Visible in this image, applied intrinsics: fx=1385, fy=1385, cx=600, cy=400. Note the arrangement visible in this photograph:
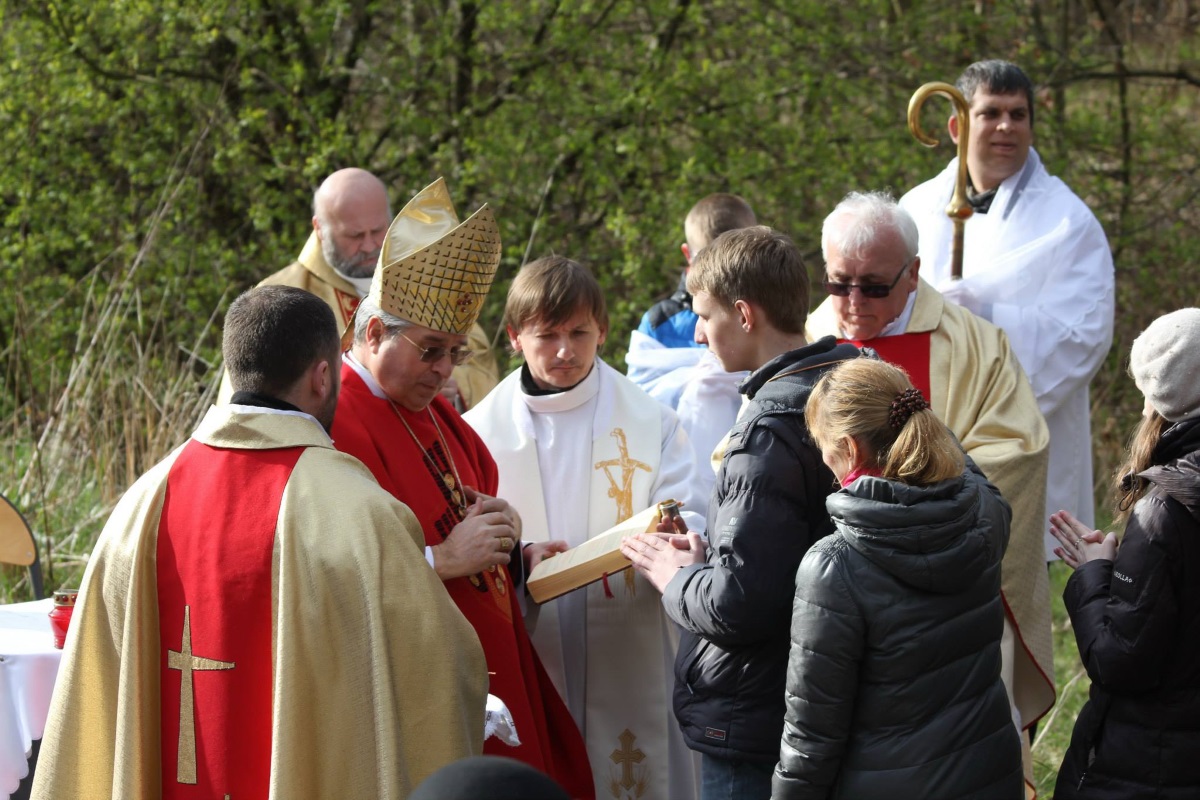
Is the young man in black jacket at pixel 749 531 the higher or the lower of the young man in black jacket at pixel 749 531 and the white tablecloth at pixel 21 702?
the higher

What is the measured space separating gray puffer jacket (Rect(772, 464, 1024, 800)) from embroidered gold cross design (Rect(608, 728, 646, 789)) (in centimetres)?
148

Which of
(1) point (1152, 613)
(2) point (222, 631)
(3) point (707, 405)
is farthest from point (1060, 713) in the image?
(2) point (222, 631)

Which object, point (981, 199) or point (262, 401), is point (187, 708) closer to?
point (262, 401)

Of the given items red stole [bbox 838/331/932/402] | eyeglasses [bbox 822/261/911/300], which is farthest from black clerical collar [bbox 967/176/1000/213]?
eyeglasses [bbox 822/261/911/300]

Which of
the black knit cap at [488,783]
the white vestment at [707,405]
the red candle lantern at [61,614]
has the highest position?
the white vestment at [707,405]

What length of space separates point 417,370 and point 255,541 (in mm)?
809

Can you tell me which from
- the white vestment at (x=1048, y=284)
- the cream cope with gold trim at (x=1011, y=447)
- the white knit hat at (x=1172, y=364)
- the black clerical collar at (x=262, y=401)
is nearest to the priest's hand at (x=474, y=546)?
the black clerical collar at (x=262, y=401)

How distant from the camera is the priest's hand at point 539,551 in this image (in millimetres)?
4086

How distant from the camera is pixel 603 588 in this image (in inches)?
169

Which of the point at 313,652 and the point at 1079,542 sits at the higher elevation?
the point at 1079,542

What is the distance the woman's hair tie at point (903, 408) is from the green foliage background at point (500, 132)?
19.5 feet

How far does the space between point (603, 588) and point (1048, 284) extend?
2046mm

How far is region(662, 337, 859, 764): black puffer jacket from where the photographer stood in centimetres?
301

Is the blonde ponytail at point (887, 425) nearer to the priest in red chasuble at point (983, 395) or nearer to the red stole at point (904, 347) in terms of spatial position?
the priest in red chasuble at point (983, 395)
